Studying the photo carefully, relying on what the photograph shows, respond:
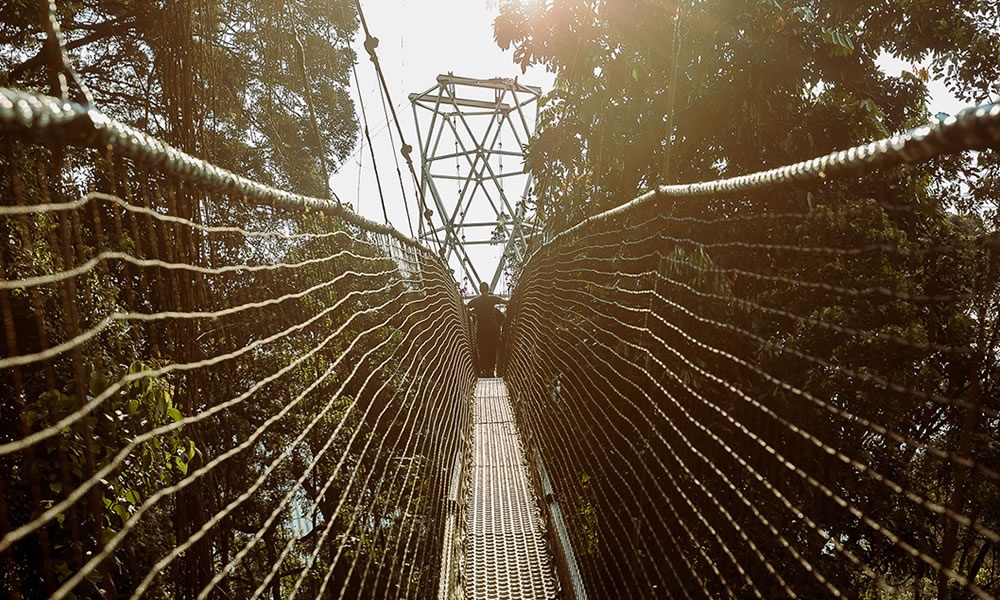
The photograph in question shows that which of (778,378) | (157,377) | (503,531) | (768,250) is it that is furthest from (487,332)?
(157,377)

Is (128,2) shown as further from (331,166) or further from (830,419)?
(830,419)

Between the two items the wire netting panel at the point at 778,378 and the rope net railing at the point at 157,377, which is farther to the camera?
the wire netting panel at the point at 778,378

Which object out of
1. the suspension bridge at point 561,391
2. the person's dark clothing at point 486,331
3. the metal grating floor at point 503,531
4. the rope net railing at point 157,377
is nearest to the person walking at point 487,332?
the person's dark clothing at point 486,331

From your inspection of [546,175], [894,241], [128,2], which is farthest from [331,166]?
[894,241]

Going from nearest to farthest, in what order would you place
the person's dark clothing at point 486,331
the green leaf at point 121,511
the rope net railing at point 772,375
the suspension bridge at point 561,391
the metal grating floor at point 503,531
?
the suspension bridge at point 561,391 < the green leaf at point 121,511 < the metal grating floor at point 503,531 < the rope net railing at point 772,375 < the person's dark clothing at point 486,331

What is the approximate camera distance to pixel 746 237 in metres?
3.27

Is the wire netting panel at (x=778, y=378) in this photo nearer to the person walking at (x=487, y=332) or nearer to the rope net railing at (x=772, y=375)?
the rope net railing at (x=772, y=375)

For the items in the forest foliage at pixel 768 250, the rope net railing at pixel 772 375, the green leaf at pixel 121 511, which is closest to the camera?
the green leaf at pixel 121 511

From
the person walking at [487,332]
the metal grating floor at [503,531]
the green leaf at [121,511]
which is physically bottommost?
the metal grating floor at [503,531]

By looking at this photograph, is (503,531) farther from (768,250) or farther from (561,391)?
(768,250)

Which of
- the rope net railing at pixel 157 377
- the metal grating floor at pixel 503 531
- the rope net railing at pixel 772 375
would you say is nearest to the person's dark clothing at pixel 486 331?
the rope net railing at pixel 157 377

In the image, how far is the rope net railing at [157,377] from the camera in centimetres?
57

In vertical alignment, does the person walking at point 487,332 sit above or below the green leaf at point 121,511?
above

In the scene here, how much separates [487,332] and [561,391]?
472 centimetres
